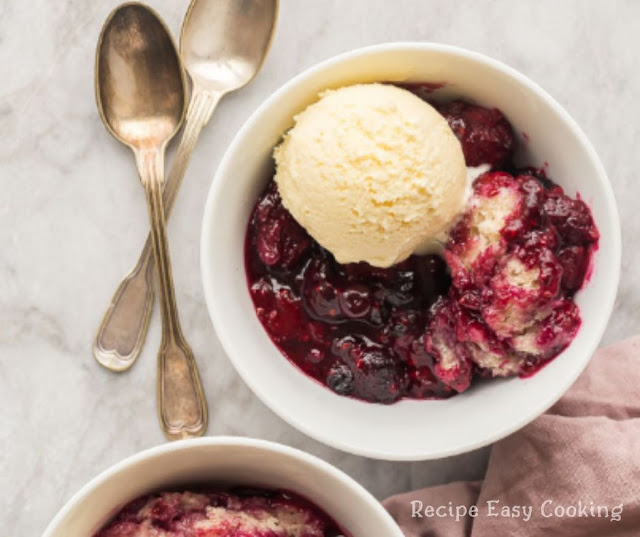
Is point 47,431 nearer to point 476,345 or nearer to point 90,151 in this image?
point 90,151

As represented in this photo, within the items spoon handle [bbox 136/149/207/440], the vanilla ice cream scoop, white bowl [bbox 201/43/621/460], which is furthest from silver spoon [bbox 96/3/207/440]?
the vanilla ice cream scoop

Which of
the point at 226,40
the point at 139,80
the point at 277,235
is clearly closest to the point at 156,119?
the point at 139,80

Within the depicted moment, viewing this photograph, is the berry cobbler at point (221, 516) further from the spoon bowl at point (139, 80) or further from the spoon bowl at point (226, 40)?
the spoon bowl at point (226, 40)

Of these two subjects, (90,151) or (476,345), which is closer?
(476,345)

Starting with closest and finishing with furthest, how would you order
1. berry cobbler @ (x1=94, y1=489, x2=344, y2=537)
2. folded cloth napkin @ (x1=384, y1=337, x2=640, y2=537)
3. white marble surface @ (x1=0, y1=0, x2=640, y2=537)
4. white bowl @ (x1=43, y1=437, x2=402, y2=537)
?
white bowl @ (x1=43, y1=437, x2=402, y2=537) < berry cobbler @ (x1=94, y1=489, x2=344, y2=537) < folded cloth napkin @ (x1=384, y1=337, x2=640, y2=537) < white marble surface @ (x1=0, y1=0, x2=640, y2=537)

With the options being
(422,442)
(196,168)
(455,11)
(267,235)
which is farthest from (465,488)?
(455,11)

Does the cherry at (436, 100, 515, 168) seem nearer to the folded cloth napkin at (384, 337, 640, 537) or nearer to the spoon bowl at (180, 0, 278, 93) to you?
the spoon bowl at (180, 0, 278, 93)
